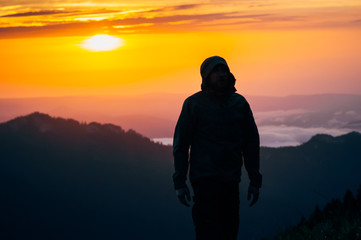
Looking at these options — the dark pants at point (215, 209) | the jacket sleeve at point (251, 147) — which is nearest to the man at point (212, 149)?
the dark pants at point (215, 209)

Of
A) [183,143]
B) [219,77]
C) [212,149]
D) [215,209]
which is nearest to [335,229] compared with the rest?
[215,209]

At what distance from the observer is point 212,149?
6305mm

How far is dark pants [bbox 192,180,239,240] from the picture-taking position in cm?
631

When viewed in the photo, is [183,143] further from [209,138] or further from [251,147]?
[251,147]

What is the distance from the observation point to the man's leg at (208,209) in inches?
248

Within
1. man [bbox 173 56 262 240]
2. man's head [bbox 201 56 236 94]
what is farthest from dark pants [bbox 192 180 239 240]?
man's head [bbox 201 56 236 94]

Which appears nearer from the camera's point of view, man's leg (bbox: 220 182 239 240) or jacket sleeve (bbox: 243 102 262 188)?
man's leg (bbox: 220 182 239 240)

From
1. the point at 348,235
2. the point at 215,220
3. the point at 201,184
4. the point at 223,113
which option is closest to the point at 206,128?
the point at 223,113

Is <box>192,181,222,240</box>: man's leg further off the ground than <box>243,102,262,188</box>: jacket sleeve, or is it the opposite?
<box>243,102,262,188</box>: jacket sleeve

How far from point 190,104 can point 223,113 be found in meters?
0.40

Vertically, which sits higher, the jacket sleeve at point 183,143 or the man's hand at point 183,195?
the jacket sleeve at point 183,143

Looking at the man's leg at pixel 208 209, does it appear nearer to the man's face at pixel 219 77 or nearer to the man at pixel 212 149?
the man at pixel 212 149

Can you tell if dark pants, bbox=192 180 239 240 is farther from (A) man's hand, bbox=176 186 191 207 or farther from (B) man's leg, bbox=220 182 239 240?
(A) man's hand, bbox=176 186 191 207

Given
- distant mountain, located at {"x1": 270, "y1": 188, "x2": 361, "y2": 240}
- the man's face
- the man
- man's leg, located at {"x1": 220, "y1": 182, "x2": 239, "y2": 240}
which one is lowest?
distant mountain, located at {"x1": 270, "y1": 188, "x2": 361, "y2": 240}
